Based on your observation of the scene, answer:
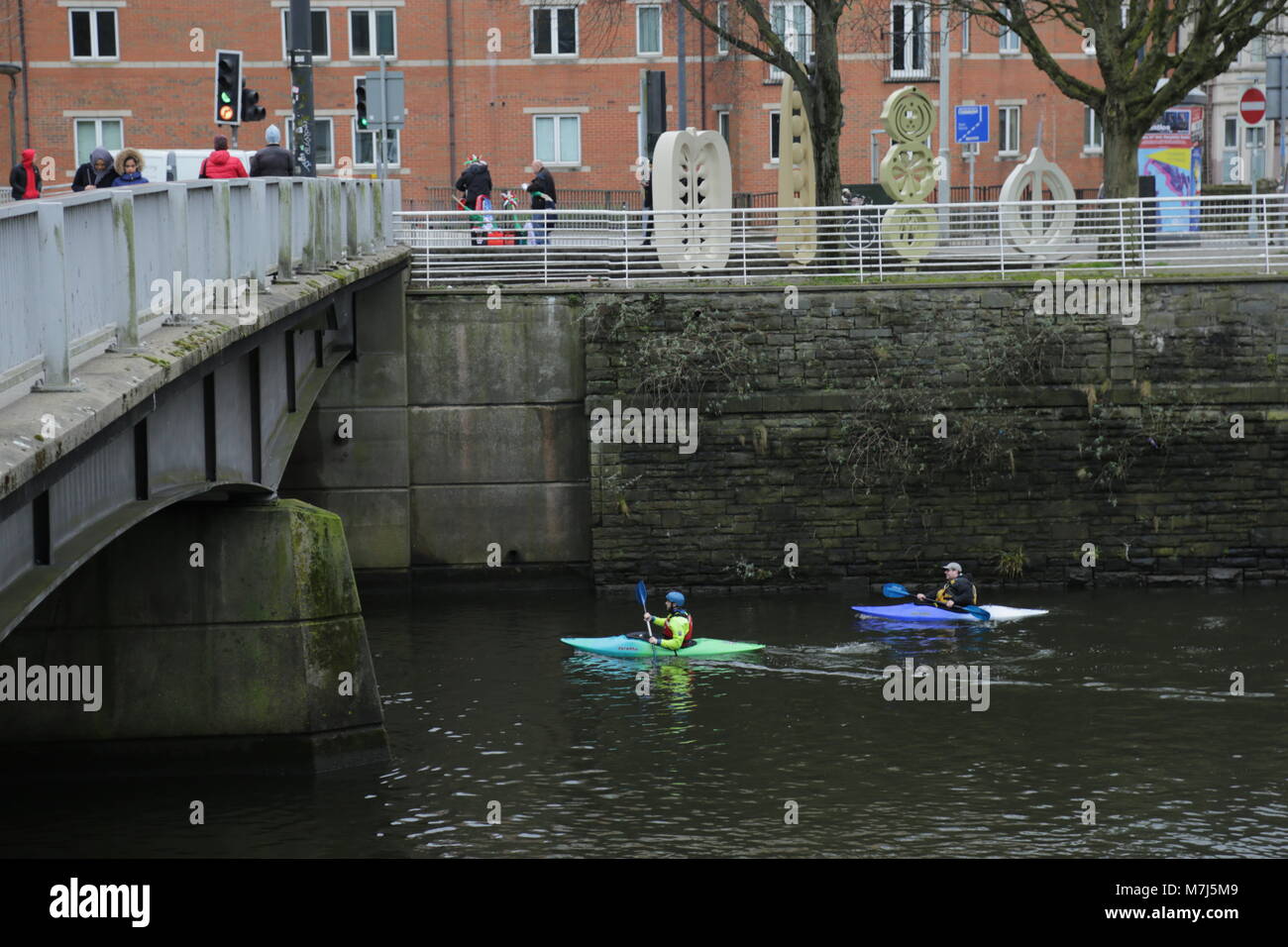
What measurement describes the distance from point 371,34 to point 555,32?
4592mm

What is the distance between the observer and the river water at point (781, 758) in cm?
1350

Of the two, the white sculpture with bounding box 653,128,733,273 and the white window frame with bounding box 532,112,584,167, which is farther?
the white window frame with bounding box 532,112,584,167

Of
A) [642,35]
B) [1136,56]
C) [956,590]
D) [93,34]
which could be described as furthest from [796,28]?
[956,590]

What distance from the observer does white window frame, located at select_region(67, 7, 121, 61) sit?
44875 millimetres

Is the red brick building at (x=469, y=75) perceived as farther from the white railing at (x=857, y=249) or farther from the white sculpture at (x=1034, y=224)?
the white railing at (x=857, y=249)

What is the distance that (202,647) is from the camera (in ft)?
45.4

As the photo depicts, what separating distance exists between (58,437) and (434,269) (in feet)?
57.7

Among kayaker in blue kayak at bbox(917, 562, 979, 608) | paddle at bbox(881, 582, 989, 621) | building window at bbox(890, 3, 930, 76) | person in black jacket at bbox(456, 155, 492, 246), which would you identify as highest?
building window at bbox(890, 3, 930, 76)

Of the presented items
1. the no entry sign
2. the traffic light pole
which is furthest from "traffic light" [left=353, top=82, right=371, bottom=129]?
the no entry sign
